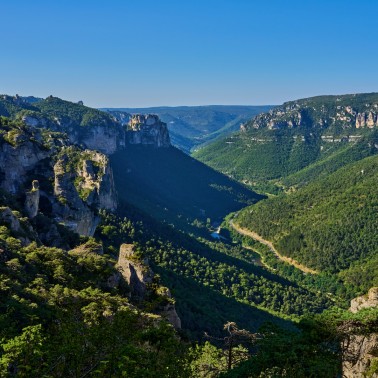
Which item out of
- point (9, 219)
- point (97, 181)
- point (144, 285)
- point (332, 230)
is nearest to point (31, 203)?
point (9, 219)

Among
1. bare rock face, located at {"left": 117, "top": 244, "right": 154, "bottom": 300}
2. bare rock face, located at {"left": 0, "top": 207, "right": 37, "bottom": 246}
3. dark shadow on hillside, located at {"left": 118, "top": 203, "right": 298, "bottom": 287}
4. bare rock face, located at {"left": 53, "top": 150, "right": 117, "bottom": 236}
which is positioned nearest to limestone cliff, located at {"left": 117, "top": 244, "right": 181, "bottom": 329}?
bare rock face, located at {"left": 117, "top": 244, "right": 154, "bottom": 300}

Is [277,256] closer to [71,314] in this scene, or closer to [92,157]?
[92,157]

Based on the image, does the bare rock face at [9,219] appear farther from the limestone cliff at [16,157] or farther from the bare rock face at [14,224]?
the limestone cliff at [16,157]

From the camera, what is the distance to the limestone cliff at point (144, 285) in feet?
127

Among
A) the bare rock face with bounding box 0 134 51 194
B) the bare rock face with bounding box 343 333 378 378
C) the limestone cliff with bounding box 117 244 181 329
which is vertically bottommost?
the limestone cliff with bounding box 117 244 181 329

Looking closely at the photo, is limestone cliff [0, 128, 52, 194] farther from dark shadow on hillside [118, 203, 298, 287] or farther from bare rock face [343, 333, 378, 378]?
bare rock face [343, 333, 378, 378]

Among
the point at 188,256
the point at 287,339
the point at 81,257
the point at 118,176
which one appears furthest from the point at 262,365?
the point at 118,176

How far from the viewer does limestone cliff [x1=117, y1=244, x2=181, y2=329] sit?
38.7 m

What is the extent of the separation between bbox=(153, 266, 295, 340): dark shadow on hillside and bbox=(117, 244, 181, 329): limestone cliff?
13.0 metres

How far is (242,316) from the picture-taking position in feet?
255

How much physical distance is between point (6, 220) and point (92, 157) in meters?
64.4

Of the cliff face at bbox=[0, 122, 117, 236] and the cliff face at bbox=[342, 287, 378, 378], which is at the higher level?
the cliff face at bbox=[0, 122, 117, 236]

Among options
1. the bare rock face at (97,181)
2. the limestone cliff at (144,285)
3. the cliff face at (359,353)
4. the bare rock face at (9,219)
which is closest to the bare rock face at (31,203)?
the bare rock face at (9,219)

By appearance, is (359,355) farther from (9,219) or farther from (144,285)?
(9,219)
